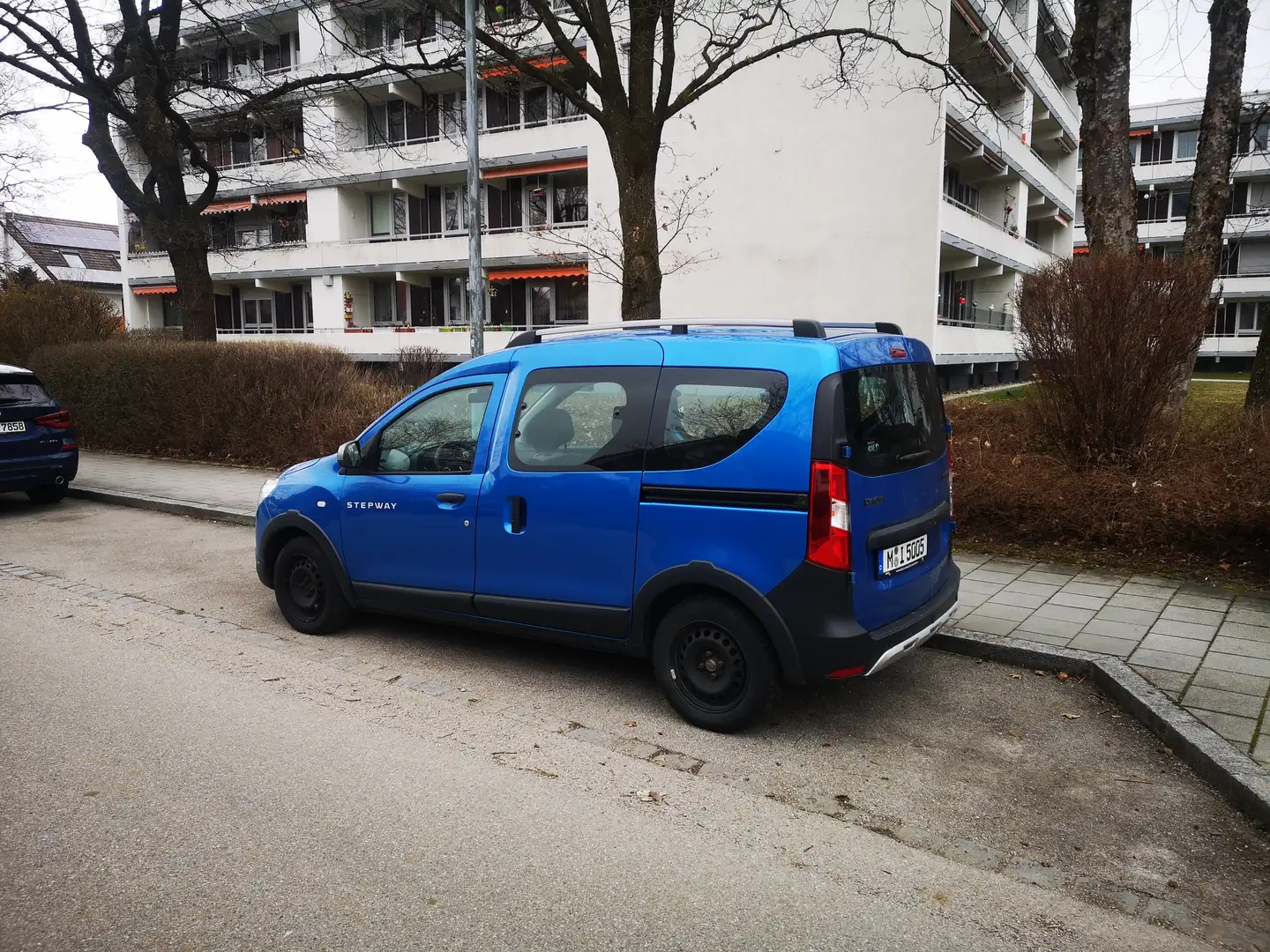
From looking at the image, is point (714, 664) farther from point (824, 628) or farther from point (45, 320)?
point (45, 320)

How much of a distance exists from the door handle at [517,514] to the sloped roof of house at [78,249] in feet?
200

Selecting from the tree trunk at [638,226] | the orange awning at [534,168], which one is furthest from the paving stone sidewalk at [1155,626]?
the orange awning at [534,168]

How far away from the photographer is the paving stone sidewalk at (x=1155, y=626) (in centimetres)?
455

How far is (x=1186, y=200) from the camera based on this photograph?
44875 millimetres

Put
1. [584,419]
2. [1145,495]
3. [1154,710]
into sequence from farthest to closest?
[1145,495], [584,419], [1154,710]

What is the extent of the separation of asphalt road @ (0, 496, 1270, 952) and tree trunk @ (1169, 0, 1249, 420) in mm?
7511

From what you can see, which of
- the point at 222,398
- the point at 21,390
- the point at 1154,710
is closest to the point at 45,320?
the point at 222,398

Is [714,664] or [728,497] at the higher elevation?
[728,497]

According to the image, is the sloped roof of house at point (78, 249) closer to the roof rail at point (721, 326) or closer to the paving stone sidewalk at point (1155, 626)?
the roof rail at point (721, 326)

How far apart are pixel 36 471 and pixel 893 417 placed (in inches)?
415

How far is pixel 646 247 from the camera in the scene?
1022 cm

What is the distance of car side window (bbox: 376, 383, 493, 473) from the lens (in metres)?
5.21

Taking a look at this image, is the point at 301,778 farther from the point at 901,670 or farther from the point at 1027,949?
the point at 901,670

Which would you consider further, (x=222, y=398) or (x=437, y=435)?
(x=222, y=398)
